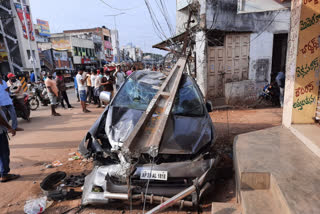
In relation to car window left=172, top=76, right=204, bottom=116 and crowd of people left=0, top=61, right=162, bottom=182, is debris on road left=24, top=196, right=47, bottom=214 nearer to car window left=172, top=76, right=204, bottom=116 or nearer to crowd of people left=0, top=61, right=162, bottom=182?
crowd of people left=0, top=61, right=162, bottom=182

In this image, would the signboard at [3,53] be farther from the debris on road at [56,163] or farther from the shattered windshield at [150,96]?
the shattered windshield at [150,96]

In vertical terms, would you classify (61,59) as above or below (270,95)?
above

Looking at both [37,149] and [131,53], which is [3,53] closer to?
[37,149]

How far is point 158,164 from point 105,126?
1.18m

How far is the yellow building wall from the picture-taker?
11.5 ft

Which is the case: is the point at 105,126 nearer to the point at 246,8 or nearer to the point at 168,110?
the point at 168,110

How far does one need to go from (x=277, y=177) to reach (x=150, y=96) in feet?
8.17

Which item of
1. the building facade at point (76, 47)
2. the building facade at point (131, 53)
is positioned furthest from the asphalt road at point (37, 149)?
the building facade at point (131, 53)

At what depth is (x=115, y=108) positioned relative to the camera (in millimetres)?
3770

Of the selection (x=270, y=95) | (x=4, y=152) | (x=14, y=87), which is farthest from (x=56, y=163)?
(x=270, y=95)

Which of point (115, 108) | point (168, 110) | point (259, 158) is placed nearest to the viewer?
point (259, 158)

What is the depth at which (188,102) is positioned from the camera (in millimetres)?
3852

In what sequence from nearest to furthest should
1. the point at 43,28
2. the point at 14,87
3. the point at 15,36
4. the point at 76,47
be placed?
the point at 14,87 → the point at 15,36 → the point at 76,47 → the point at 43,28

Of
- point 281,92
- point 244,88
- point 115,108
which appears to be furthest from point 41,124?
point 281,92
